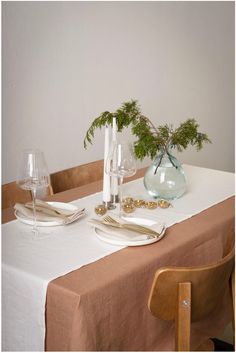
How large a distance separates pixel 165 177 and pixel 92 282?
2.66 ft

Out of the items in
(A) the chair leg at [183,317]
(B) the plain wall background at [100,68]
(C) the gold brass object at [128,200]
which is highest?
(B) the plain wall background at [100,68]

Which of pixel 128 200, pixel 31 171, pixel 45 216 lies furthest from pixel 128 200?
pixel 31 171

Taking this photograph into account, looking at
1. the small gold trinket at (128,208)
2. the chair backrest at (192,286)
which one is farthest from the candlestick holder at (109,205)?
the chair backrest at (192,286)

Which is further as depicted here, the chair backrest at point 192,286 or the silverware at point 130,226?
the silverware at point 130,226

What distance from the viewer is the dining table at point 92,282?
148cm

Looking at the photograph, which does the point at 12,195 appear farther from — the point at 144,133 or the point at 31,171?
the point at 144,133

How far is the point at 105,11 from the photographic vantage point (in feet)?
11.5

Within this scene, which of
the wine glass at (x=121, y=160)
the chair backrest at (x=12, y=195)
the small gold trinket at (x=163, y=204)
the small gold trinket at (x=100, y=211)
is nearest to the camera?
the wine glass at (x=121, y=160)

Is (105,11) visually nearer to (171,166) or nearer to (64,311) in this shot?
(171,166)

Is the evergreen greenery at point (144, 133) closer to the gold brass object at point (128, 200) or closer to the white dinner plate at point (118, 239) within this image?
the gold brass object at point (128, 200)

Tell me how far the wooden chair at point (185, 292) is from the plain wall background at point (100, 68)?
1.61 metres

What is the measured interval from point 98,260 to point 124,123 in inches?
26.4

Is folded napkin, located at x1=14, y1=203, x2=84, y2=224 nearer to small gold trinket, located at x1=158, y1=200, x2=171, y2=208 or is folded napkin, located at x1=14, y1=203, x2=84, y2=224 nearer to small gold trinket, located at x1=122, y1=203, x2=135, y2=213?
small gold trinket, located at x1=122, y1=203, x2=135, y2=213

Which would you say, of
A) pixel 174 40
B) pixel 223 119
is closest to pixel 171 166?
pixel 174 40
